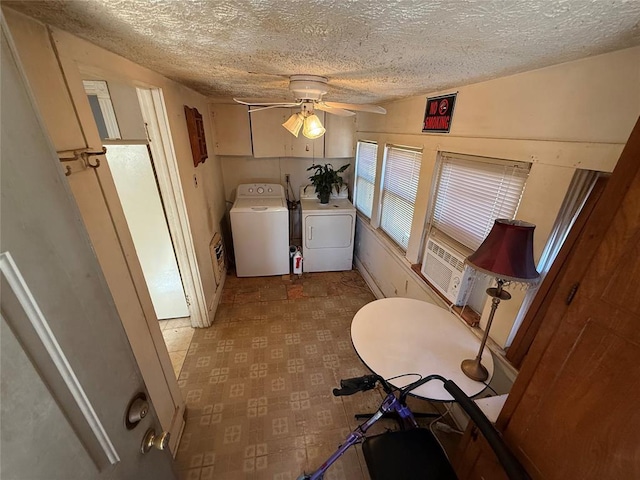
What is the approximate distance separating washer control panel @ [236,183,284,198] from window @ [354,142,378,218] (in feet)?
3.50

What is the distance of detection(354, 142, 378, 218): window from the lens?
9.98 ft

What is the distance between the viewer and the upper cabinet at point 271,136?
10.3ft

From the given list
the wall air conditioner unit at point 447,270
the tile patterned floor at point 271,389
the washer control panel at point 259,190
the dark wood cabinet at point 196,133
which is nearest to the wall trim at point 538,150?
the wall air conditioner unit at point 447,270

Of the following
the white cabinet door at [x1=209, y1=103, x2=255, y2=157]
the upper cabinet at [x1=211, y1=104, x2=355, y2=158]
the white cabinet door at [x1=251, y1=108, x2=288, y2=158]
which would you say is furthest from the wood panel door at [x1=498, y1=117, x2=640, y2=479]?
the white cabinet door at [x1=209, y1=103, x2=255, y2=157]

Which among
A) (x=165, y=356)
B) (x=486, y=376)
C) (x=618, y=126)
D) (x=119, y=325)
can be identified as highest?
(x=618, y=126)

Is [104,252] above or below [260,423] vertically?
above

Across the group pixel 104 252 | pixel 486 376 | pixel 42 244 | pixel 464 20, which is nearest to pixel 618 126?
pixel 464 20

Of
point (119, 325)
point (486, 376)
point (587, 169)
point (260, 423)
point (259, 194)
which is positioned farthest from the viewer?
point (259, 194)

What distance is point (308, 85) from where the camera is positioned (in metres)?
1.46

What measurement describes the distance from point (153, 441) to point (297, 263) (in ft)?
8.58

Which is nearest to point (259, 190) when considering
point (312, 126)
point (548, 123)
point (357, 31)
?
point (312, 126)

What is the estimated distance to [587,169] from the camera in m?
0.97

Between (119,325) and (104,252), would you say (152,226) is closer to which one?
(104,252)

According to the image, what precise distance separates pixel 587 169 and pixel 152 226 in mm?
2667
